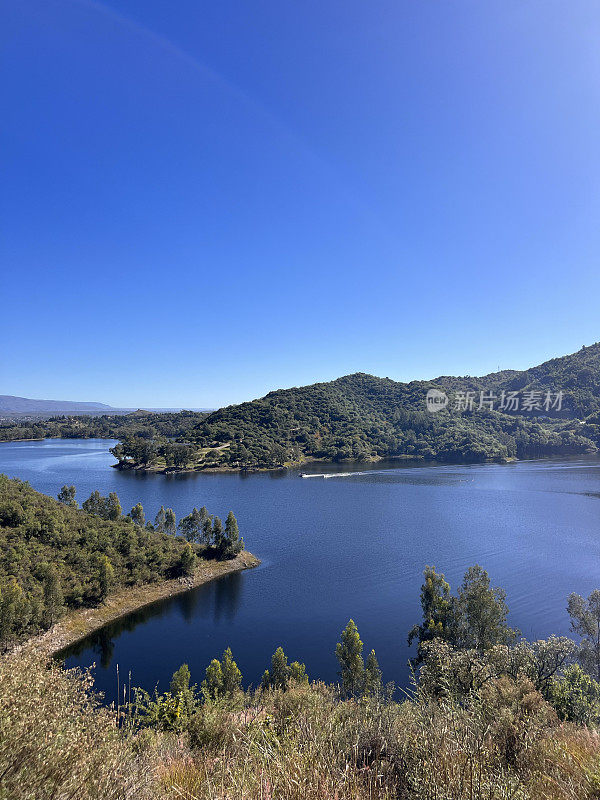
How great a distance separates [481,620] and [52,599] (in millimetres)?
22095

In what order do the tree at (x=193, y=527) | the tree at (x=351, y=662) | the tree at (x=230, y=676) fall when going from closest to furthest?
the tree at (x=230, y=676), the tree at (x=351, y=662), the tree at (x=193, y=527)

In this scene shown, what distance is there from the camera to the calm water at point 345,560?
71.2ft

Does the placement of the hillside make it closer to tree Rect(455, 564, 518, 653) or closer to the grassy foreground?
the grassy foreground

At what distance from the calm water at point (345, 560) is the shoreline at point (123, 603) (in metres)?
0.74

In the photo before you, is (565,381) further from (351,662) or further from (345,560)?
(351,662)

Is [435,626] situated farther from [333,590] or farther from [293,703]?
[293,703]

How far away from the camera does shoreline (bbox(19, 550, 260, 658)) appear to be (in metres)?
21.6

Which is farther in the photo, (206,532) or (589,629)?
(206,532)

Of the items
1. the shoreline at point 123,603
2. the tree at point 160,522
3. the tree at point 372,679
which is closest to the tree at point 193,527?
the tree at point 160,522

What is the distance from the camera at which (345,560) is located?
34062 mm

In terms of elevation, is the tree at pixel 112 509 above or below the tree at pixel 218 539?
above

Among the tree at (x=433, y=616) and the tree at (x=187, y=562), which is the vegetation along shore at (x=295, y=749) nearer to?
the tree at (x=433, y=616)

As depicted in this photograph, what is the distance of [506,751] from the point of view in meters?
6.32

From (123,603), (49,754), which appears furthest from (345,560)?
(49,754)
